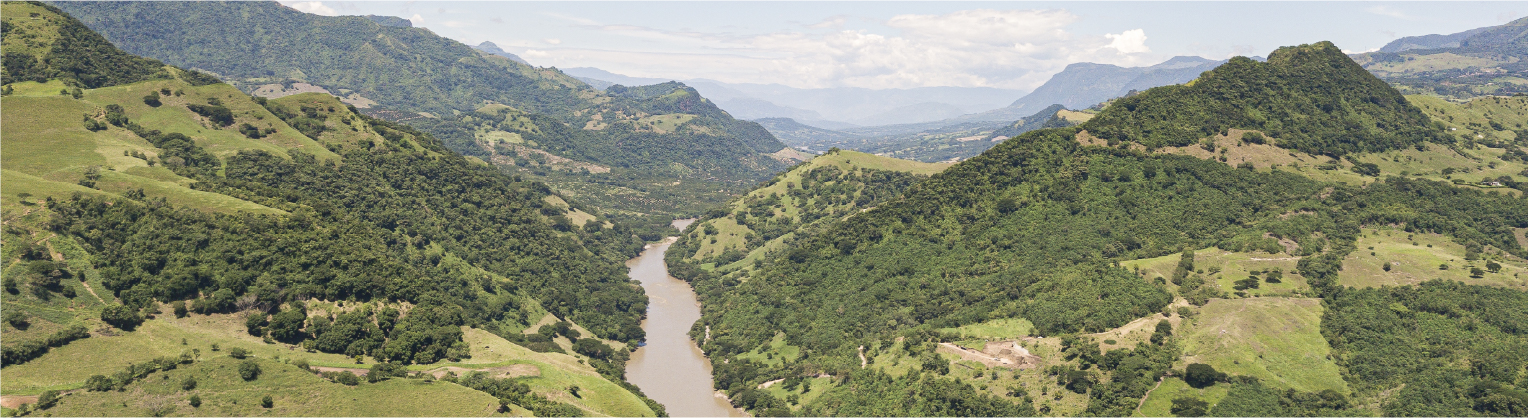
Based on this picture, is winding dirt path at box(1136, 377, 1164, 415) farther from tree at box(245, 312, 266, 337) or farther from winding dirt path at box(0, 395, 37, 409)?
winding dirt path at box(0, 395, 37, 409)

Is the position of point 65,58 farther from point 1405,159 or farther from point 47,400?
point 1405,159

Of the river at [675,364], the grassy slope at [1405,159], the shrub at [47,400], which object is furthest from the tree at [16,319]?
the grassy slope at [1405,159]

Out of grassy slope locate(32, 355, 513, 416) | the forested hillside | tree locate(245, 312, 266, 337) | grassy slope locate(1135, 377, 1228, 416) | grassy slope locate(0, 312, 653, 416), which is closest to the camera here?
grassy slope locate(32, 355, 513, 416)

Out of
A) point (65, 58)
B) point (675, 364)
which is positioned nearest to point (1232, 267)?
point (675, 364)

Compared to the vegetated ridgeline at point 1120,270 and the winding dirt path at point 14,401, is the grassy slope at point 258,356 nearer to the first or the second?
the winding dirt path at point 14,401

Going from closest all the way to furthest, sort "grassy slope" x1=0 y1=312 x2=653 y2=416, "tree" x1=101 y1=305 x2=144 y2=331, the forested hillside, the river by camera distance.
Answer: "grassy slope" x1=0 y1=312 x2=653 y2=416 → the forested hillside → "tree" x1=101 y1=305 x2=144 y2=331 → the river

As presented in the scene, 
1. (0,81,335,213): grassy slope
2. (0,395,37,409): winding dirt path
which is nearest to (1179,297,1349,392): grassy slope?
(0,395,37,409): winding dirt path

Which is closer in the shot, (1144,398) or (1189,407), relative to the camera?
(1189,407)
